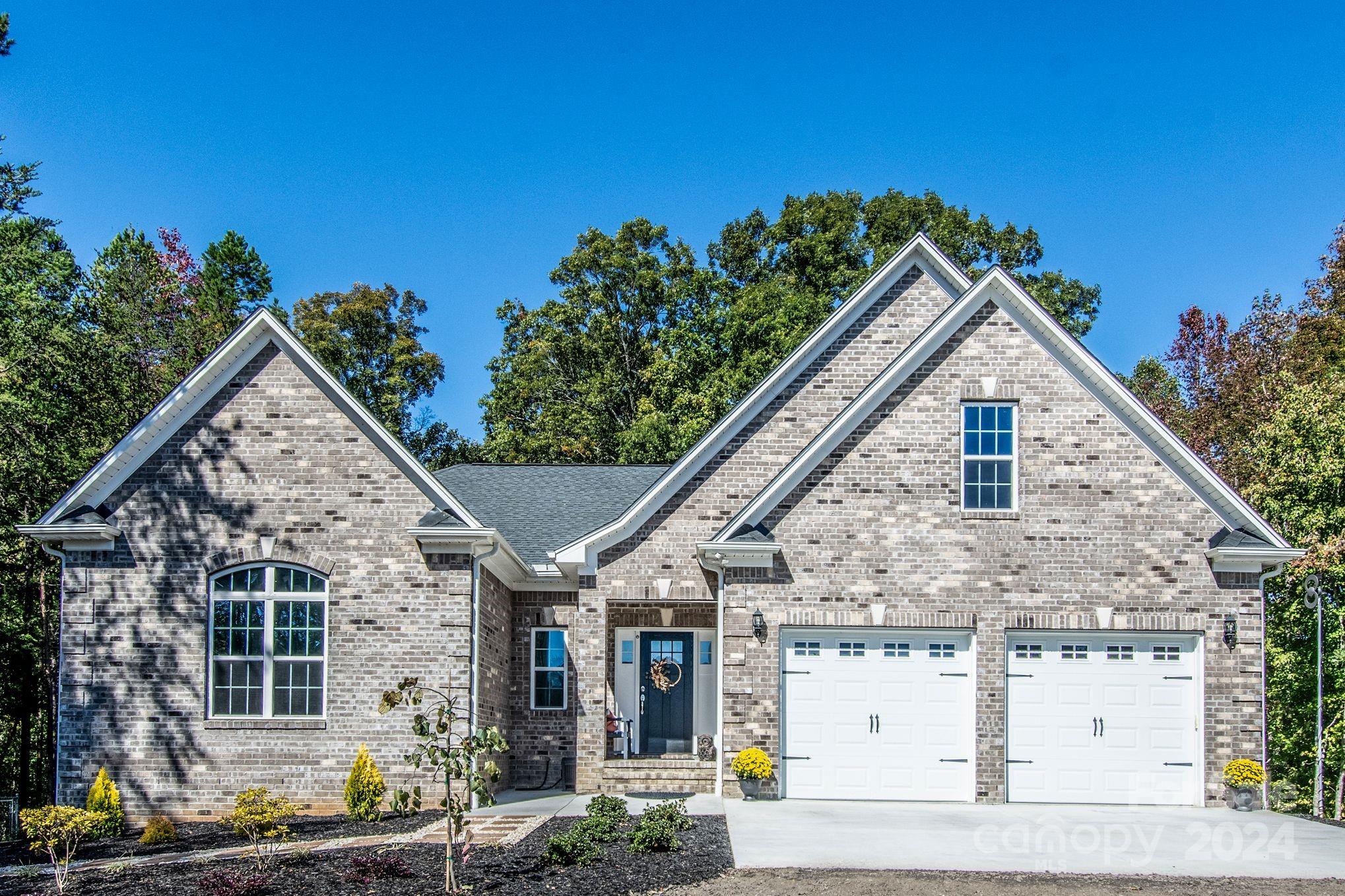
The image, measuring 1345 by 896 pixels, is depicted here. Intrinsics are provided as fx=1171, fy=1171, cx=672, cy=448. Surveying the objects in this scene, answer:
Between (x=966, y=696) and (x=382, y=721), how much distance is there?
800 centimetres

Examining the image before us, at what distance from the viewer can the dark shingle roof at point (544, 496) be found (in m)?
19.7

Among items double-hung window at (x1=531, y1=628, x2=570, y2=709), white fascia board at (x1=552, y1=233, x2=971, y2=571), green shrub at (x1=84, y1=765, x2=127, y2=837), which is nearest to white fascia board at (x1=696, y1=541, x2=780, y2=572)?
white fascia board at (x1=552, y1=233, x2=971, y2=571)

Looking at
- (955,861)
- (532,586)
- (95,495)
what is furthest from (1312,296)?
(95,495)

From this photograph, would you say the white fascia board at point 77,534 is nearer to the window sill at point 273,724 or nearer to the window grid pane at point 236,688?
the window grid pane at point 236,688

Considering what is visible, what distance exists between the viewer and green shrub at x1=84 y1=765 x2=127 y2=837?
14.7 metres

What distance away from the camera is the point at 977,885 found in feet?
34.6

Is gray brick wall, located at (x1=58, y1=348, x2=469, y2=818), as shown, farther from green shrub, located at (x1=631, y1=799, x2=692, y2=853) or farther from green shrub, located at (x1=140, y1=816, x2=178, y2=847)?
green shrub, located at (x1=631, y1=799, x2=692, y2=853)

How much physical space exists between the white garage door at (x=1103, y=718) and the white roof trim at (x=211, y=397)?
26.4 ft

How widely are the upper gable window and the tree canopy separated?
18849mm

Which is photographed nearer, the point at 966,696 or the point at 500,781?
the point at 966,696

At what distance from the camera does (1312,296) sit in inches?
1286

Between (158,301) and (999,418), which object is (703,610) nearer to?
(999,418)

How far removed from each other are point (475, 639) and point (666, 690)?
506 centimetres

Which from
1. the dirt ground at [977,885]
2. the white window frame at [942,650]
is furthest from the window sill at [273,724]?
the white window frame at [942,650]
